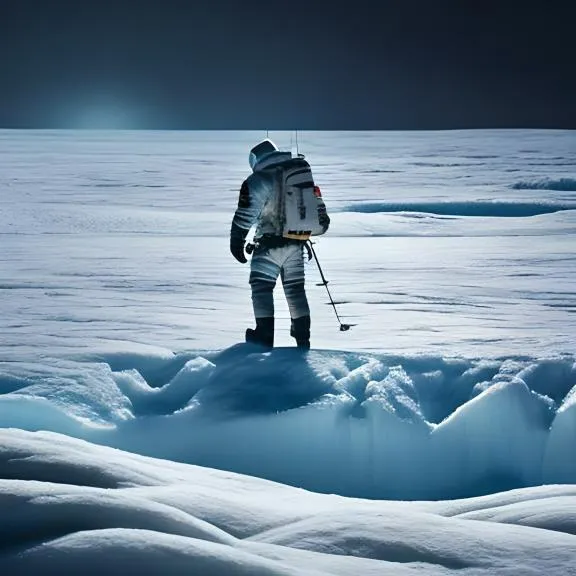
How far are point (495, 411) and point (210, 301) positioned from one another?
12.9ft

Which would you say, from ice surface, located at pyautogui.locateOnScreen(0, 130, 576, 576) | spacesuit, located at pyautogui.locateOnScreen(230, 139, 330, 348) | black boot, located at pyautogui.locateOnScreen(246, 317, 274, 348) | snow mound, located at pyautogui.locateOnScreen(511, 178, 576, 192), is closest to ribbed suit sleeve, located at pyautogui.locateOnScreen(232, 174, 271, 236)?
spacesuit, located at pyautogui.locateOnScreen(230, 139, 330, 348)

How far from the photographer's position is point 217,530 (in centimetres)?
285

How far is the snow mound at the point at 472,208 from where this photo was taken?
19.1 m

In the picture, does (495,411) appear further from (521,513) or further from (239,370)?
(521,513)

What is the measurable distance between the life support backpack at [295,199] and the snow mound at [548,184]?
18.2m

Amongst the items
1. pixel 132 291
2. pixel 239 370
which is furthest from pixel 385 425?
pixel 132 291

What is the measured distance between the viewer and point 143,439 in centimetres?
551

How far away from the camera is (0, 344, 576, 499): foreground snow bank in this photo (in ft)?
17.8

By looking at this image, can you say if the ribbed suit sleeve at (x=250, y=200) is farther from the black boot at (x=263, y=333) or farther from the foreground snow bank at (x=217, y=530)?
the foreground snow bank at (x=217, y=530)

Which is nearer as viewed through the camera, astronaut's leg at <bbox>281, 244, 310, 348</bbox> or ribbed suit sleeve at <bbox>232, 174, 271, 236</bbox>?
ribbed suit sleeve at <bbox>232, 174, 271, 236</bbox>

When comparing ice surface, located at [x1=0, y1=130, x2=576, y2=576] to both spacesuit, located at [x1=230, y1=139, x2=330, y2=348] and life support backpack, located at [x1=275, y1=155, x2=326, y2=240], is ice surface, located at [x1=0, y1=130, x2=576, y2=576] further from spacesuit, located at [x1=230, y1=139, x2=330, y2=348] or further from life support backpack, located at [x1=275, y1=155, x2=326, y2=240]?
life support backpack, located at [x1=275, y1=155, x2=326, y2=240]

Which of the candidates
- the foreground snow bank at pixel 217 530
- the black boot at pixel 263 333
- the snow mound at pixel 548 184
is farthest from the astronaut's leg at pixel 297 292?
the snow mound at pixel 548 184

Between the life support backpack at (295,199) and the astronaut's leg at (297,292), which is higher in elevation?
the life support backpack at (295,199)

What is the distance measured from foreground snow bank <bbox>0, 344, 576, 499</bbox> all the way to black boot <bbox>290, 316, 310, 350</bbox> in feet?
2.33
